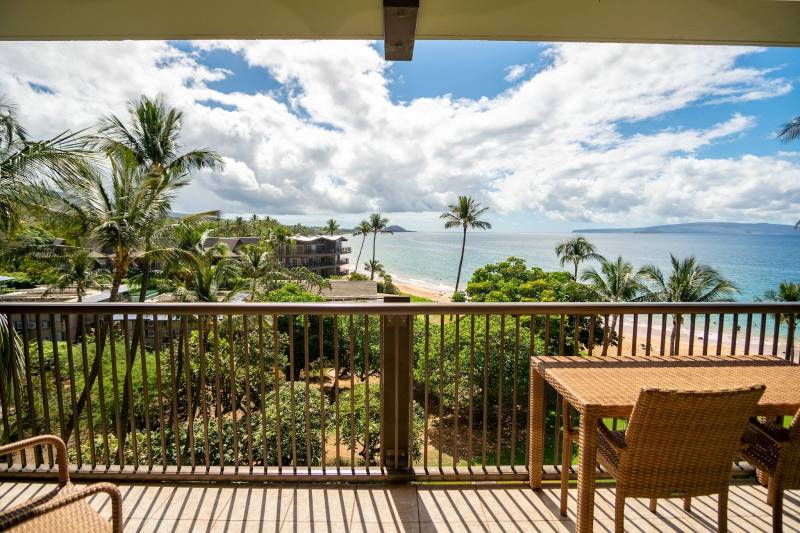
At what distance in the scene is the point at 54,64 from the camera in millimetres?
16031

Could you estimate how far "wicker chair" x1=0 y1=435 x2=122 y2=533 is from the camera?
3.85 ft

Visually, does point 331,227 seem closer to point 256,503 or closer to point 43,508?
point 256,503

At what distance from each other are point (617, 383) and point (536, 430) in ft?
1.84

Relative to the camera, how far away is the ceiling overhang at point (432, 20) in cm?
229

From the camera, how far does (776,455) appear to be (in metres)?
1.77

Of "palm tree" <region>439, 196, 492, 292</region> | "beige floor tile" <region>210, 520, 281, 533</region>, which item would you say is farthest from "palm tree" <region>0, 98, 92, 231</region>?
"palm tree" <region>439, 196, 492, 292</region>

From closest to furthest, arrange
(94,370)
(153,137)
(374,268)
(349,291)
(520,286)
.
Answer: (94,370) < (153,137) < (520,286) < (349,291) < (374,268)

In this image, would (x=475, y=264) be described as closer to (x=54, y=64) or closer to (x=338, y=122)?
(x=338, y=122)

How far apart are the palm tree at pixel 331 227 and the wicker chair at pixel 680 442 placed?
202 ft

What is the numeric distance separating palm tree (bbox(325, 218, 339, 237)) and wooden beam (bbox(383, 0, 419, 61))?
60.5 metres

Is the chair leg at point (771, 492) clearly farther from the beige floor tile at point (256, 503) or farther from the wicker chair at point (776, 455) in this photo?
the beige floor tile at point (256, 503)

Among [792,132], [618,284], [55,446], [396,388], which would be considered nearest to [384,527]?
[396,388]

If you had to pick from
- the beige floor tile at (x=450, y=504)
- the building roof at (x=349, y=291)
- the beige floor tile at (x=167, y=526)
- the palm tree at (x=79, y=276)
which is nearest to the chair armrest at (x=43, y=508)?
the beige floor tile at (x=167, y=526)

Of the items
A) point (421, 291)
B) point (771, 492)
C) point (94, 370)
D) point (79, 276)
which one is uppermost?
point (771, 492)
